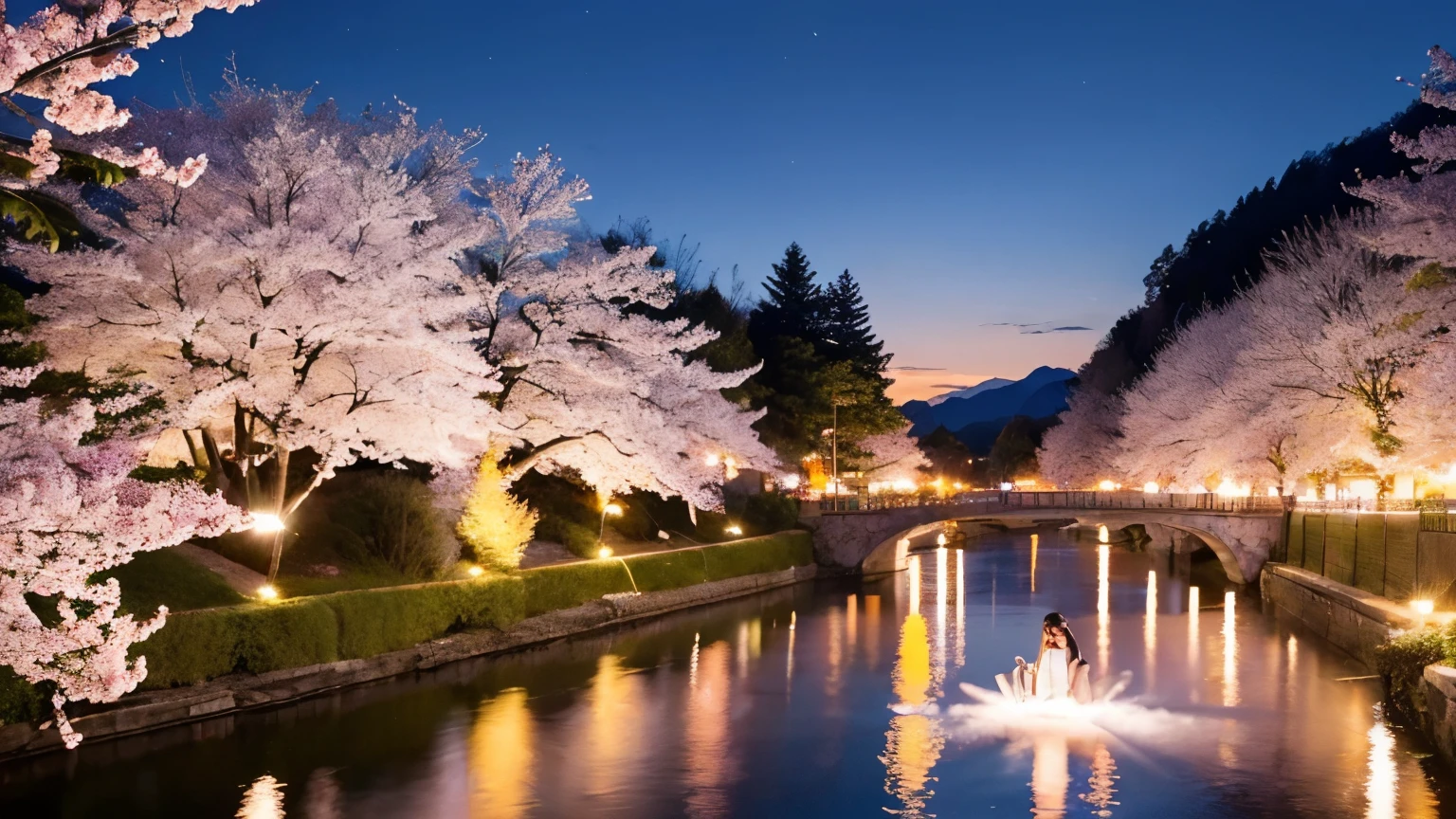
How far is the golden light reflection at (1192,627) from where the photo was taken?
3171cm

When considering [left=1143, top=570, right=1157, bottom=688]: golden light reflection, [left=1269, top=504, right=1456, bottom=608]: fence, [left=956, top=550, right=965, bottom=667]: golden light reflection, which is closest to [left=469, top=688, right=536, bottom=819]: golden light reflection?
[left=956, top=550, right=965, bottom=667]: golden light reflection

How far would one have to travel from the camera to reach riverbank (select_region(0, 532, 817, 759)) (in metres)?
20.8

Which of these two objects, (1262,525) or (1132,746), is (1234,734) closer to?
(1132,746)

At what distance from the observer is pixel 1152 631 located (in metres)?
37.7

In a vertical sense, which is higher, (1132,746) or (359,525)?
(359,525)

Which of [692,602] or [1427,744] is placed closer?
[1427,744]

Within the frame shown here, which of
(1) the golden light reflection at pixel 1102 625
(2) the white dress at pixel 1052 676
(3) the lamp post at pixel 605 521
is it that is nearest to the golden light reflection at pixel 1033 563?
(1) the golden light reflection at pixel 1102 625

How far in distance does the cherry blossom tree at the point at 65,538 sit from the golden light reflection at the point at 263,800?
7.99 feet

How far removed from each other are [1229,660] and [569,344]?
2045cm

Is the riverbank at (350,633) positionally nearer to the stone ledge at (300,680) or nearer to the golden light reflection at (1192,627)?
the stone ledge at (300,680)

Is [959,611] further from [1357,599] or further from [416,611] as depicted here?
[416,611]

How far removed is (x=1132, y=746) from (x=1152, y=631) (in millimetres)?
17915

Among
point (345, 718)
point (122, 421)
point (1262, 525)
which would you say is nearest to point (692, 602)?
point (345, 718)

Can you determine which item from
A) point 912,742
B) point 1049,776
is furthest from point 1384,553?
point 1049,776
